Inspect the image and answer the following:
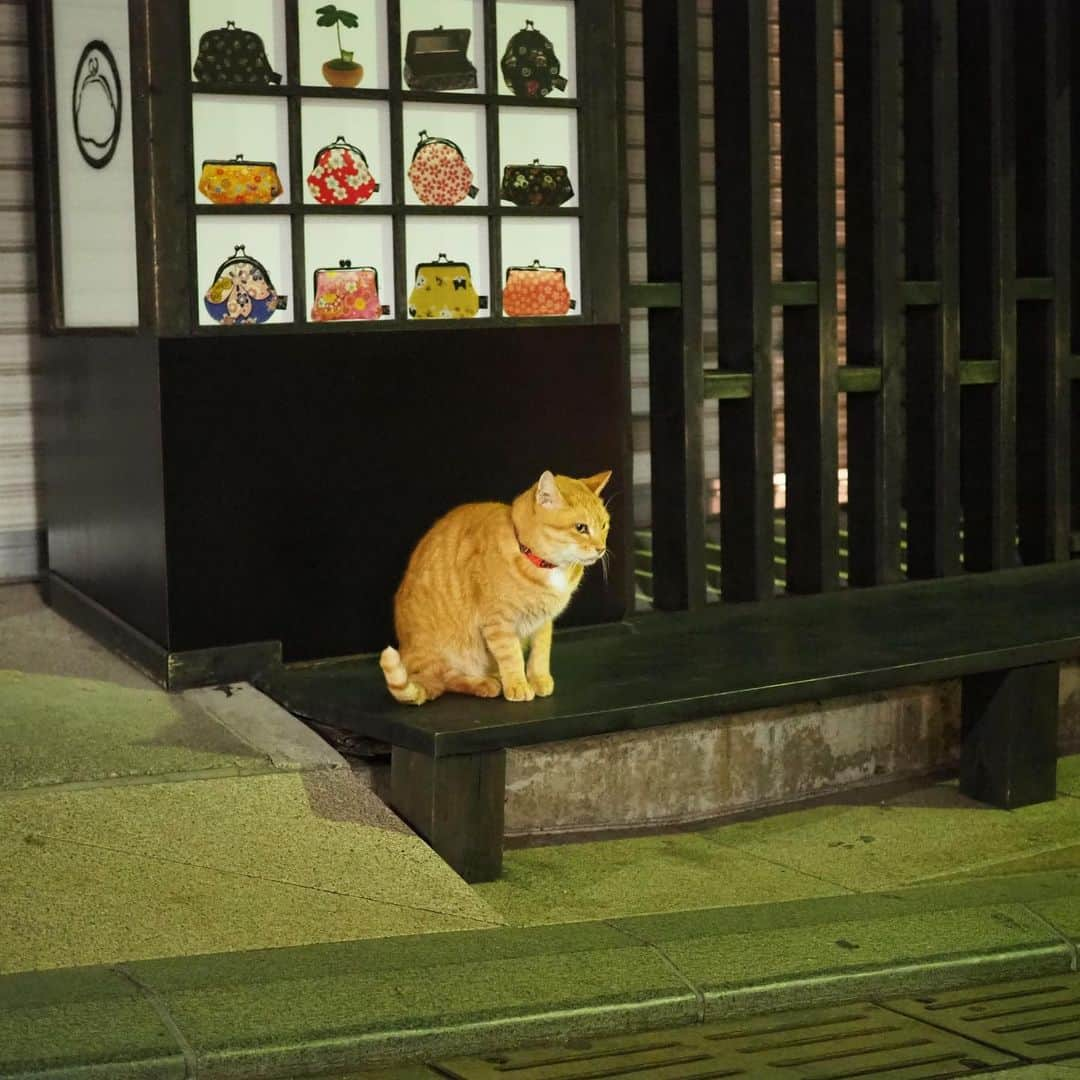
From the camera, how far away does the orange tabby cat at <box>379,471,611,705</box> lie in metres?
6.40

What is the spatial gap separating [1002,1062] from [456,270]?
395 cm

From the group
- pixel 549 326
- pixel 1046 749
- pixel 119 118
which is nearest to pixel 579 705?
pixel 549 326

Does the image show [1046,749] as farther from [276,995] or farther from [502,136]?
[276,995]

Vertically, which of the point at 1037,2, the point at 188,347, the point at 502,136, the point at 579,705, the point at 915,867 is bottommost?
the point at 915,867

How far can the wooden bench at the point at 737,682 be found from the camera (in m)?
6.26

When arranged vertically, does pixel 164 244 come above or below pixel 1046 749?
above

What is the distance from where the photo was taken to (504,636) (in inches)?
256

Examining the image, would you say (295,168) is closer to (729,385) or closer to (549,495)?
(549,495)

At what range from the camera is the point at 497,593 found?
6469 millimetres

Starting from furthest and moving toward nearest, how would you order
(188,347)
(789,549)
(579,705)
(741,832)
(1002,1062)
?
(789,549), (741,832), (188,347), (579,705), (1002,1062)

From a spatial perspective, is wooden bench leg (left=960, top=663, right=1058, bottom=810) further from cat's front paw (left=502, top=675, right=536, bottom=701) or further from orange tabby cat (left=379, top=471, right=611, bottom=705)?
cat's front paw (left=502, top=675, right=536, bottom=701)

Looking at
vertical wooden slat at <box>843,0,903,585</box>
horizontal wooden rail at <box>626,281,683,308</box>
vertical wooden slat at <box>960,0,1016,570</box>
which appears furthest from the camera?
vertical wooden slat at <box>960,0,1016,570</box>

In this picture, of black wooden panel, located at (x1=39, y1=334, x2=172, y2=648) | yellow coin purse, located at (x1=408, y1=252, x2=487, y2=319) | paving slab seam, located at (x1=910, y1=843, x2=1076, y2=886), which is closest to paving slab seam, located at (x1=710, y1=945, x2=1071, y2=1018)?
paving slab seam, located at (x1=910, y1=843, x2=1076, y2=886)

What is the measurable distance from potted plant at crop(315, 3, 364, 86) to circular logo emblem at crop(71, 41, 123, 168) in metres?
0.81
